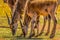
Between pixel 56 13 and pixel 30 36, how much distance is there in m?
0.33

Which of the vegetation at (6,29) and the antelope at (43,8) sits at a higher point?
the antelope at (43,8)

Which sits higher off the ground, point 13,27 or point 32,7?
point 32,7

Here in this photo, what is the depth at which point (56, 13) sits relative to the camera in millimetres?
2633

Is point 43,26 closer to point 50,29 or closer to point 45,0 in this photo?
point 50,29

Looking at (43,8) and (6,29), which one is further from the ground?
(43,8)

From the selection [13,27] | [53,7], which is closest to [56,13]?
[53,7]

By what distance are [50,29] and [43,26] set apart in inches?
2.9

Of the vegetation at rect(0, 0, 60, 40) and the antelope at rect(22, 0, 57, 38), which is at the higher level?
the antelope at rect(22, 0, 57, 38)

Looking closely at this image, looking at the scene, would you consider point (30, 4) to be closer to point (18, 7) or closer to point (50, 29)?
point (18, 7)

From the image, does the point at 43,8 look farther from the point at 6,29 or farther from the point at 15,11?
the point at 6,29

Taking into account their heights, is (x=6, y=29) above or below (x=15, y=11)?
below

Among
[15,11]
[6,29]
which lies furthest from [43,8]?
[6,29]

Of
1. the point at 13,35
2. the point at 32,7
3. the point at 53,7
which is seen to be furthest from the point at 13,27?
the point at 53,7

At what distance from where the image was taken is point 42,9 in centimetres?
262
